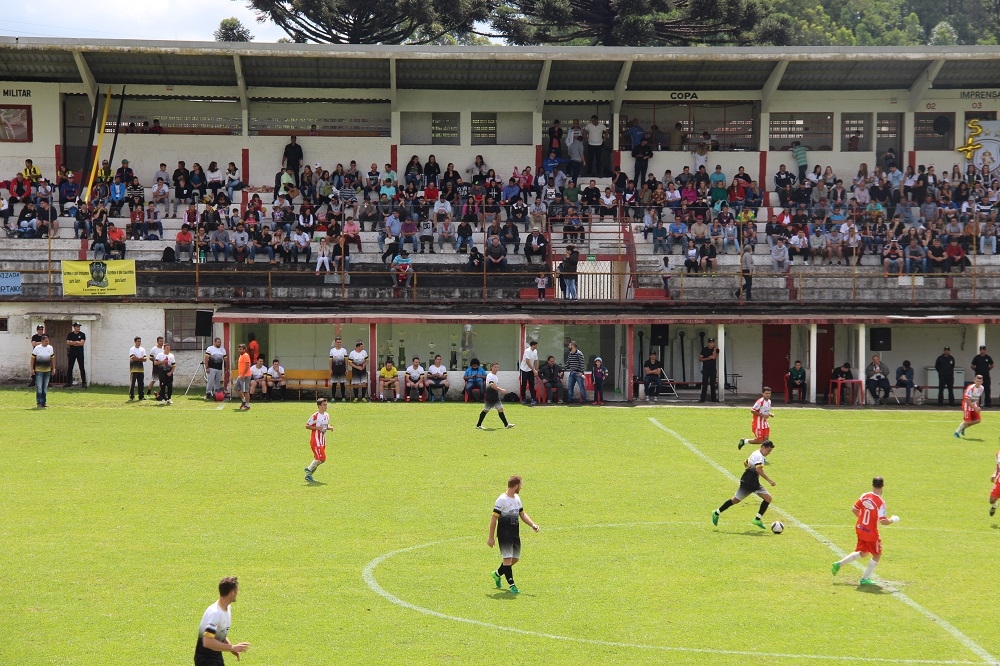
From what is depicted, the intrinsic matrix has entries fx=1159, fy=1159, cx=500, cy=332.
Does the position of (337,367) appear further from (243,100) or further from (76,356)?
(243,100)

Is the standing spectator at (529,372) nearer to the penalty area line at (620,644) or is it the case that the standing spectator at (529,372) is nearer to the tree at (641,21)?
the penalty area line at (620,644)

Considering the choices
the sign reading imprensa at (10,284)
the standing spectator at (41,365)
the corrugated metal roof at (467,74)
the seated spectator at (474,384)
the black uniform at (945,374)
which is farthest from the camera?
the corrugated metal roof at (467,74)

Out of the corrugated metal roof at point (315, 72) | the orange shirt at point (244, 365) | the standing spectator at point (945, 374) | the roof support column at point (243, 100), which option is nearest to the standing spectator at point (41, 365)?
the orange shirt at point (244, 365)

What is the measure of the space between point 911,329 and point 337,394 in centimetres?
1930

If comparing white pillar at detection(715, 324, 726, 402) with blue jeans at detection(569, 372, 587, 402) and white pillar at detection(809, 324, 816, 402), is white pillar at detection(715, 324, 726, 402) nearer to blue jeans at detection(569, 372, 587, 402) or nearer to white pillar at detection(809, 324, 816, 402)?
white pillar at detection(809, 324, 816, 402)

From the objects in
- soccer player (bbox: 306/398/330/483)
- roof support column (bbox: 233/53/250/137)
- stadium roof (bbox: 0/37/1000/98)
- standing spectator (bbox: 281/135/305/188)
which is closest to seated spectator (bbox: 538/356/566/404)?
soccer player (bbox: 306/398/330/483)

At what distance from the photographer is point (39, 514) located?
19.3 meters

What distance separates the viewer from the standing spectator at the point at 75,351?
115 feet

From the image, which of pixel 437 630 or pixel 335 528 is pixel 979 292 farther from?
pixel 437 630

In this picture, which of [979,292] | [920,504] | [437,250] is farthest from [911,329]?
[920,504]

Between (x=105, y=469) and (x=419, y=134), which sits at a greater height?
(x=419, y=134)

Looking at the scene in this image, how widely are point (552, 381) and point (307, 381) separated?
748 centimetres

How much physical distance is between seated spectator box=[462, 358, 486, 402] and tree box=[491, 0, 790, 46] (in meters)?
30.2

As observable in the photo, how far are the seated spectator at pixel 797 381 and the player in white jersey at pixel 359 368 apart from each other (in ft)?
43.9
